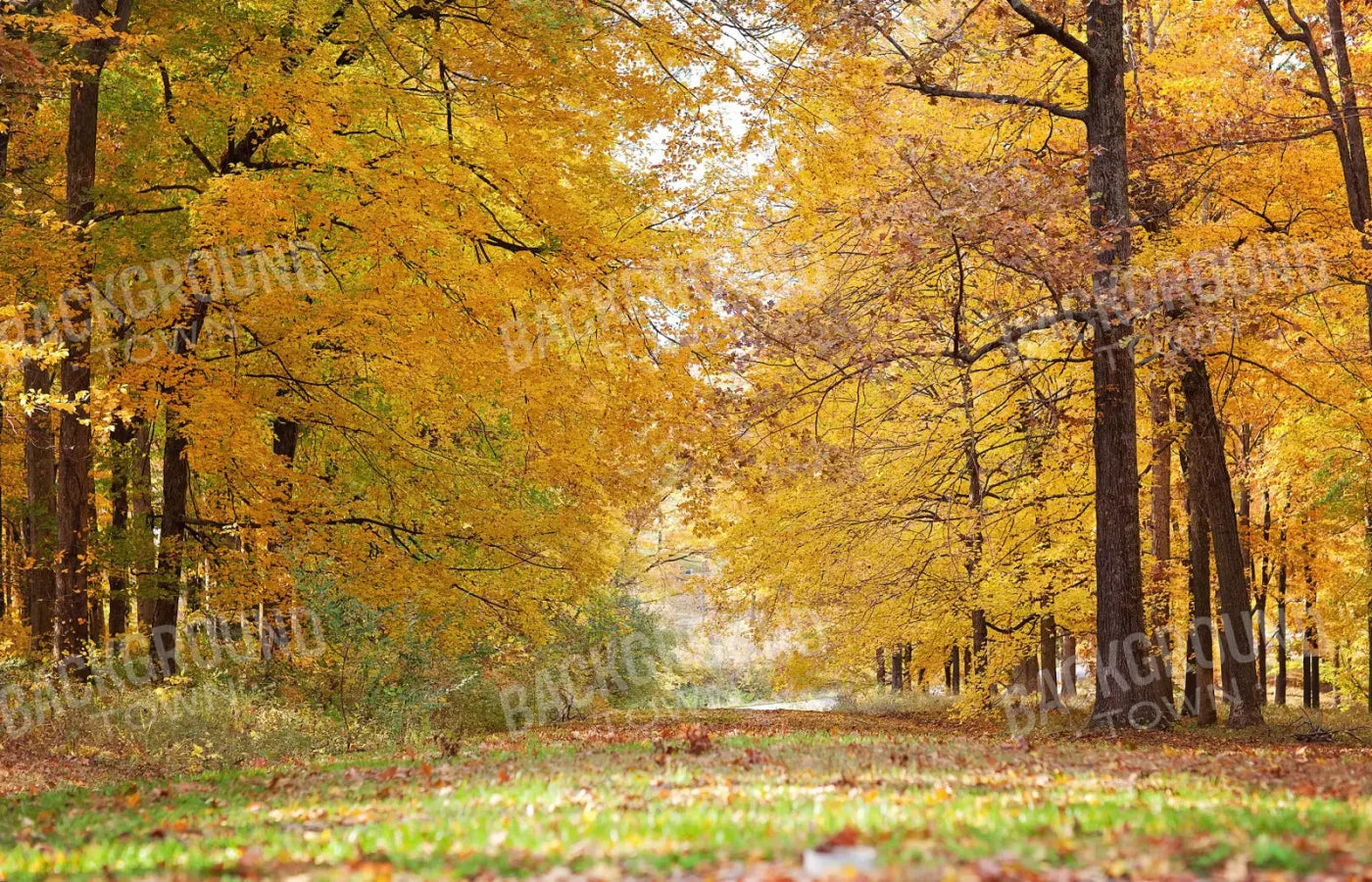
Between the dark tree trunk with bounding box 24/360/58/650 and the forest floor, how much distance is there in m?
12.3

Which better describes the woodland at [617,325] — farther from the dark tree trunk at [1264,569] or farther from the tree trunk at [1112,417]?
the dark tree trunk at [1264,569]

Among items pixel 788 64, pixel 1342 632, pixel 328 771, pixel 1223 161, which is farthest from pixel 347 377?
pixel 1342 632

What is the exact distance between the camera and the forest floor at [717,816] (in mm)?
4094

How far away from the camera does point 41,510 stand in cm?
1981

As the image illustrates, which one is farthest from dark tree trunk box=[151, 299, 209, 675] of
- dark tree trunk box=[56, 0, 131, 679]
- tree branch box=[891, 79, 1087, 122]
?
tree branch box=[891, 79, 1087, 122]

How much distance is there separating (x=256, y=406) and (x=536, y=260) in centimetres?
492

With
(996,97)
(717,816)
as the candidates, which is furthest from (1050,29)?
(717,816)

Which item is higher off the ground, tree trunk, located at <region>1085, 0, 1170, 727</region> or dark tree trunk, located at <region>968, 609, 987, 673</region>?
tree trunk, located at <region>1085, 0, 1170, 727</region>

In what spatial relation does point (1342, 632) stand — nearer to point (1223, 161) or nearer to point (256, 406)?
point (1223, 161)

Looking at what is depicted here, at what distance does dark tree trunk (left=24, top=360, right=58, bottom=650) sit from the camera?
A: 62.4 feet

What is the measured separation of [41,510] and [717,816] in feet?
61.0

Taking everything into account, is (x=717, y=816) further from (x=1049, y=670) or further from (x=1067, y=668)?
(x=1067, y=668)

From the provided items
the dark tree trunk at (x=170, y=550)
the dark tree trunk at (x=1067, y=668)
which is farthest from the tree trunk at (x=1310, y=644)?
the dark tree trunk at (x=170, y=550)

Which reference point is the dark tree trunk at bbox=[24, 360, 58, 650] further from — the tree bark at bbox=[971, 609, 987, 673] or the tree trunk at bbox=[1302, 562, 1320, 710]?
the tree trunk at bbox=[1302, 562, 1320, 710]
